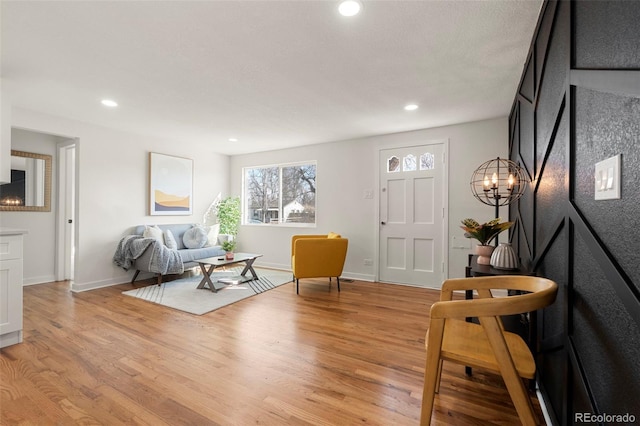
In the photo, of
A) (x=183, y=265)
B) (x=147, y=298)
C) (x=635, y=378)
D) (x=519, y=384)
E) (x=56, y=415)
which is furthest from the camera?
(x=183, y=265)

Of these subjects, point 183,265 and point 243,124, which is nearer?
point 243,124

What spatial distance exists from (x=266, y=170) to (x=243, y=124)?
74.2 inches

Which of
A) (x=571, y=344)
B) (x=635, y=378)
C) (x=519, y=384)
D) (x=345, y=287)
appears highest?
(x=635, y=378)

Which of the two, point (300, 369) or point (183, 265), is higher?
point (183, 265)

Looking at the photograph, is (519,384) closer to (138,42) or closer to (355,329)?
(355,329)

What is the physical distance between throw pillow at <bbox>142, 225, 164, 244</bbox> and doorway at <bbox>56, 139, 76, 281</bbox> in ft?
3.70

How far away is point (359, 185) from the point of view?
4750mm

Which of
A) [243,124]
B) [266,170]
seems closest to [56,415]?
[243,124]

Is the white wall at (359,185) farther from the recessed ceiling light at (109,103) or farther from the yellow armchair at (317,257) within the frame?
the recessed ceiling light at (109,103)

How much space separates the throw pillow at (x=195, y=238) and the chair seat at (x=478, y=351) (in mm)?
4375

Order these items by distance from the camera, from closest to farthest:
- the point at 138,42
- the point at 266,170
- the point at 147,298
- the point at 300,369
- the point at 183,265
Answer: the point at 300,369 < the point at 138,42 < the point at 147,298 < the point at 183,265 < the point at 266,170

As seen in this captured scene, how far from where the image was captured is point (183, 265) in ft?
14.2

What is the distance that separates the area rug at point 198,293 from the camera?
10.7ft

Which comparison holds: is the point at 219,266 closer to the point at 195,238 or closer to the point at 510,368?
the point at 195,238
